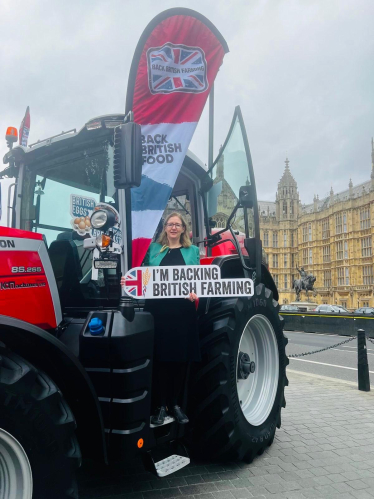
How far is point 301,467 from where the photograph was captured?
3721mm

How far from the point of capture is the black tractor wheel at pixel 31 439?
2014 millimetres

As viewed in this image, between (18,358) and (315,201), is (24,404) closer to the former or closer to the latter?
(18,358)

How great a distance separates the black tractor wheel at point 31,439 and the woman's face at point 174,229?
1379mm

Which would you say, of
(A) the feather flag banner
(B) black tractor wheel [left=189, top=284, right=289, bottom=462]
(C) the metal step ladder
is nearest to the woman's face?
(A) the feather flag banner

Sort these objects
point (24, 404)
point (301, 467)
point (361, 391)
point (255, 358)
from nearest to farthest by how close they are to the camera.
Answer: point (24, 404) < point (301, 467) < point (255, 358) < point (361, 391)

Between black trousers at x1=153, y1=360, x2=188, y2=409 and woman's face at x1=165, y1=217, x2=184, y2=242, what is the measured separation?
2.97 feet

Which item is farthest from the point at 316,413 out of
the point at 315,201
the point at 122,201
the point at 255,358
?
the point at 315,201

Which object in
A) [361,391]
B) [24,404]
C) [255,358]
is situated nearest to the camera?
[24,404]

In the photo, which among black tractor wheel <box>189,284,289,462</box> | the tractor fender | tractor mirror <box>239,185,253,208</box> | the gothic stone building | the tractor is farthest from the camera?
the gothic stone building

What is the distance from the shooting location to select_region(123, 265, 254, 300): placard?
267cm

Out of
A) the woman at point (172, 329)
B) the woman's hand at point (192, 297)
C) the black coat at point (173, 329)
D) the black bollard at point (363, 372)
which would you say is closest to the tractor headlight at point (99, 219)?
the woman at point (172, 329)

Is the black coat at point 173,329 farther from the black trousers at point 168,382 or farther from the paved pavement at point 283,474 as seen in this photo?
the paved pavement at point 283,474

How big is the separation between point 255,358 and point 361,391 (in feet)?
12.0

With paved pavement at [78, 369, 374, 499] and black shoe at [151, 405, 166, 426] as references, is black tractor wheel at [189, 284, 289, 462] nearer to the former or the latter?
paved pavement at [78, 369, 374, 499]
